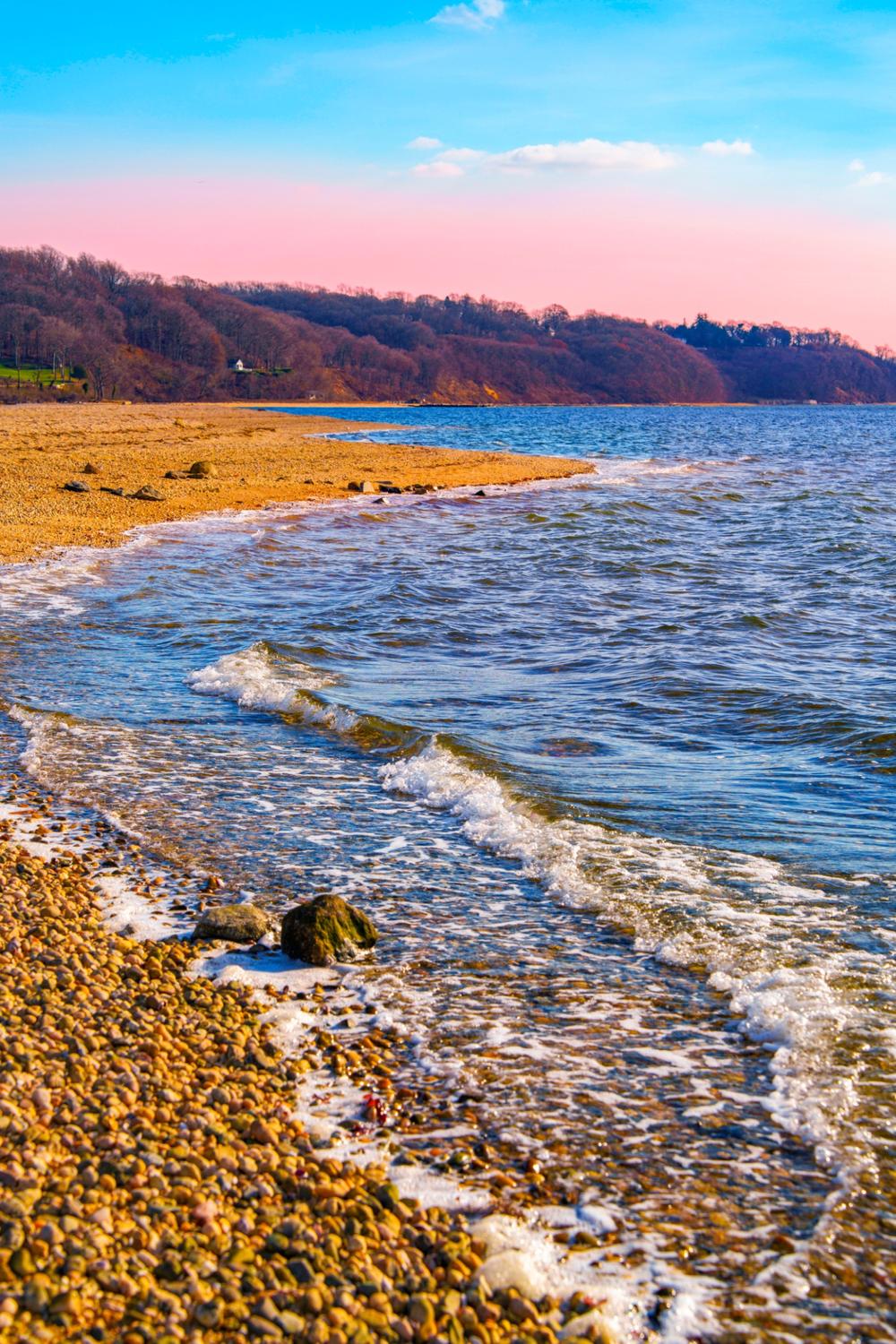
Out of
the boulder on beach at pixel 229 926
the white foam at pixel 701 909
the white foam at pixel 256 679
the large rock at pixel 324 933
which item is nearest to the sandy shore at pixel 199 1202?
the large rock at pixel 324 933

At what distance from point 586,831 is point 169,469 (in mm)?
34783

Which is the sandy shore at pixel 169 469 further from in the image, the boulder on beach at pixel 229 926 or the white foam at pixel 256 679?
the boulder on beach at pixel 229 926

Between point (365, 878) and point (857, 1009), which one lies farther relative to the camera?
point (365, 878)

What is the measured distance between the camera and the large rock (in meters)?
7.00

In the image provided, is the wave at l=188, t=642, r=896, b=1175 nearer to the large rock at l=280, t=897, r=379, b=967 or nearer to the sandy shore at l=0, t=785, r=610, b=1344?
the large rock at l=280, t=897, r=379, b=967

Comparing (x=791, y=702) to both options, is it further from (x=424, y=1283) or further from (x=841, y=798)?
(x=424, y=1283)

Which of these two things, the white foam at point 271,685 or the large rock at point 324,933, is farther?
the white foam at point 271,685

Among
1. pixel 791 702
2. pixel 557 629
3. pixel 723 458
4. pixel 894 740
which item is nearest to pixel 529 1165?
pixel 894 740

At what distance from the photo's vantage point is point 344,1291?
400 cm

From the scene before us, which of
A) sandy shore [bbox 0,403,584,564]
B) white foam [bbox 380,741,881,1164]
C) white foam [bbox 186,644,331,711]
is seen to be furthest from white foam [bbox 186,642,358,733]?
sandy shore [bbox 0,403,584,564]

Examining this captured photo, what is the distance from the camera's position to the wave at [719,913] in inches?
231

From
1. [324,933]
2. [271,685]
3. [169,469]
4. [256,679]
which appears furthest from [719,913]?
[169,469]

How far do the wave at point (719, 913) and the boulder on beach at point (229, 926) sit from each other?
2428 millimetres

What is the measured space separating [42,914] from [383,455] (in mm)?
50869
